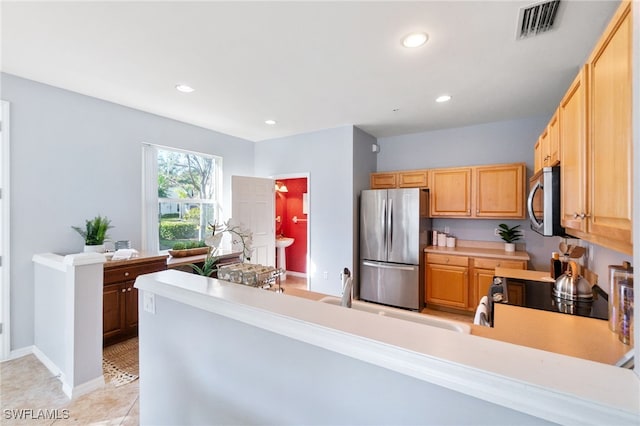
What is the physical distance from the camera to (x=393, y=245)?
3838 millimetres

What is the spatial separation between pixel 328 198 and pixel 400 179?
121 cm

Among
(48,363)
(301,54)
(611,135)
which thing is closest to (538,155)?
(611,135)

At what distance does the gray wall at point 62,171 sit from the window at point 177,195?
0.15 metres

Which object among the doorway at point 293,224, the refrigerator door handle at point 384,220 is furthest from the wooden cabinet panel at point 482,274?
the doorway at point 293,224

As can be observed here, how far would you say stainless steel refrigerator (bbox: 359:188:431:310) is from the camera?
3.71 metres

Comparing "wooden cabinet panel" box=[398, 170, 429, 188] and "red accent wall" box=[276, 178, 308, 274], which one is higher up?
"wooden cabinet panel" box=[398, 170, 429, 188]

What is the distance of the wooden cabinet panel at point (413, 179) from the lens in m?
4.11

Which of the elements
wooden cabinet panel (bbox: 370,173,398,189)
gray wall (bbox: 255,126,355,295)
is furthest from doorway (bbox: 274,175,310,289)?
wooden cabinet panel (bbox: 370,173,398,189)

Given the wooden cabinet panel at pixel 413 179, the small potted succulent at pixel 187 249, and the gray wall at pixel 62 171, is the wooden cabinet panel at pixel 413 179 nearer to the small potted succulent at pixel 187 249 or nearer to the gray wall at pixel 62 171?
the small potted succulent at pixel 187 249

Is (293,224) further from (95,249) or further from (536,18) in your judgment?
(536,18)

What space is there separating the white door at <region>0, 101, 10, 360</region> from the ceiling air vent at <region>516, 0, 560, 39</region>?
430cm

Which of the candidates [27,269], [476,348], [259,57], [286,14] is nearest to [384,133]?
[259,57]

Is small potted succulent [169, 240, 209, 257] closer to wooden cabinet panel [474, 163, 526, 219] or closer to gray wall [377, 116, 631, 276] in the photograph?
gray wall [377, 116, 631, 276]

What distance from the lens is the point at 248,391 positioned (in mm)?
1072
